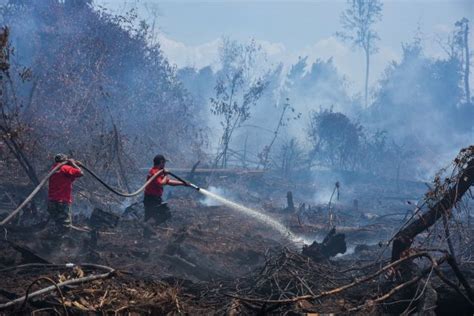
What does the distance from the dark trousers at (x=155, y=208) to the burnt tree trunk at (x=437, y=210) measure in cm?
545

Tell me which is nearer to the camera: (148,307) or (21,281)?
(148,307)

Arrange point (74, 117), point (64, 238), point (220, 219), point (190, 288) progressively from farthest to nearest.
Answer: point (74, 117)
point (220, 219)
point (64, 238)
point (190, 288)

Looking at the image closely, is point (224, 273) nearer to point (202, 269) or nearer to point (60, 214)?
point (202, 269)

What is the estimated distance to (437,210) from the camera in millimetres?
5719

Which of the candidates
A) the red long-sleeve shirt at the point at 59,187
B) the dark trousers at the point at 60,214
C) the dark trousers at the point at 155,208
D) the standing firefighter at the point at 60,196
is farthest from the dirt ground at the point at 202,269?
the red long-sleeve shirt at the point at 59,187

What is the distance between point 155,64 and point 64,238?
19.0 meters

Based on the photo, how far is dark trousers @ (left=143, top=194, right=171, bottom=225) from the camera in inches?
385

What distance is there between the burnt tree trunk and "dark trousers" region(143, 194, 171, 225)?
5.45 metres

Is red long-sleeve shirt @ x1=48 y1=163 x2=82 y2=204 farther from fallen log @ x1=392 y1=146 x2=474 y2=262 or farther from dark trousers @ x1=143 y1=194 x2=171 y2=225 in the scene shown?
fallen log @ x1=392 y1=146 x2=474 y2=262

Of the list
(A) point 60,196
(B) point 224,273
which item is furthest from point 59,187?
(B) point 224,273

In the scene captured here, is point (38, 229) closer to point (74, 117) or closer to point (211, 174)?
point (74, 117)

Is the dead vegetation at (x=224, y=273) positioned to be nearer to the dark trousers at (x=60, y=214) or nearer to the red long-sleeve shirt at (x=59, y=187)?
the dark trousers at (x=60, y=214)

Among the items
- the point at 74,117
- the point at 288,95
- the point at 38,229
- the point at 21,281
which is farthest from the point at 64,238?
the point at 288,95

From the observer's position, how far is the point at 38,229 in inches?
344
